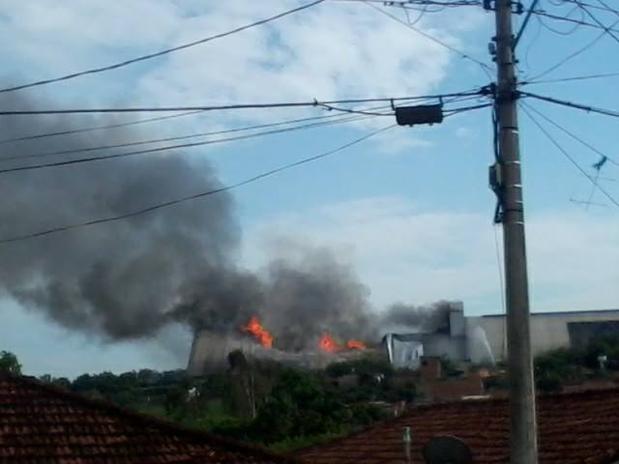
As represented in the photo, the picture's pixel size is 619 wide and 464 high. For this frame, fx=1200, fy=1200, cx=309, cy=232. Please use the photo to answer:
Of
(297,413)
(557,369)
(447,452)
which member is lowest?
(447,452)

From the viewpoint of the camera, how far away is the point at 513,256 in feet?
37.9

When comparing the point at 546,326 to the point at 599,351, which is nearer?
the point at 599,351

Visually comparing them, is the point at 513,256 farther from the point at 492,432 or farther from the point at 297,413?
the point at 297,413

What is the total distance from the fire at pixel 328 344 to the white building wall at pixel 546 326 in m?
5.29

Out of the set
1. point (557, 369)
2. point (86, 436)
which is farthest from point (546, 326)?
point (86, 436)

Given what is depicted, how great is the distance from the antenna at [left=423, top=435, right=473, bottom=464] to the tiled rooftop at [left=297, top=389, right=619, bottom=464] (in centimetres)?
409

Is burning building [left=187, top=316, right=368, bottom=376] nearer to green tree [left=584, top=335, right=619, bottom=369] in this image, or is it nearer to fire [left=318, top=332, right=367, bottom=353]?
fire [left=318, top=332, right=367, bottom=353]

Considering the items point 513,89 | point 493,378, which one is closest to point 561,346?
point 493,378

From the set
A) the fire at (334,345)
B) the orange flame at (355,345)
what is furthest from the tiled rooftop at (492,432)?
the fire at (334,345)

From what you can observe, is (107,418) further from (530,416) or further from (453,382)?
(453,382)

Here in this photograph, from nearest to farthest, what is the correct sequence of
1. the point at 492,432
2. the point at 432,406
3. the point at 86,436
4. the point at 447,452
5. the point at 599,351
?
the point at 447,452
the point at 86,436
the point at 492,432
the point at 432,406
the point at 599,351

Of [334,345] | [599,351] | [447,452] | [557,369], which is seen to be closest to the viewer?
[447,452]

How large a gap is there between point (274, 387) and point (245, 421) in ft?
4.36

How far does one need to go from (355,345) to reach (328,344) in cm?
99
